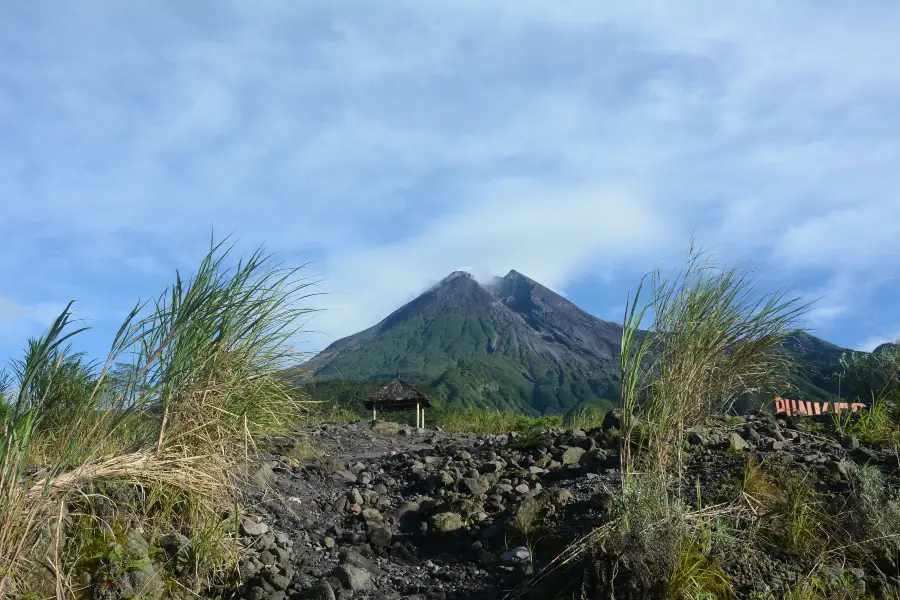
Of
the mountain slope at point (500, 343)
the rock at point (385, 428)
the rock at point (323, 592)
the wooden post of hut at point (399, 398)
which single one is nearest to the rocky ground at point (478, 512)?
the rock at point (323, 592)

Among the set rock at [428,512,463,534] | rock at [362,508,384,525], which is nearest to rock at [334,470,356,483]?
rock at [362,508,384,525]

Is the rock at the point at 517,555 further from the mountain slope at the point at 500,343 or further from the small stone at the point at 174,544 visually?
the mountain slope at the point at 500,343

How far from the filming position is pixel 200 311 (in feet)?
15.4

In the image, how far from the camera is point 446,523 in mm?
5492

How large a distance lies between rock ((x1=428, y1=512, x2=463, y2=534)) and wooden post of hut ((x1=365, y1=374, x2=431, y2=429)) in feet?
42.8

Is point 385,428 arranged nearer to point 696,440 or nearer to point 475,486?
point 475,486

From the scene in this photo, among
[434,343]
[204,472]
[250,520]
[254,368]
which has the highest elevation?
[434,343]

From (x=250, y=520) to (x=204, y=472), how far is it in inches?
29.5

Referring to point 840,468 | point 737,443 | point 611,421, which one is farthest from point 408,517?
point 840,468

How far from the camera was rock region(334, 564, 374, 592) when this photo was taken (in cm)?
449

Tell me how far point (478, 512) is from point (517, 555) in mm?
900

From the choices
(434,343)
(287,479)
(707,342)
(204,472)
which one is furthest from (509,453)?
(434,343)

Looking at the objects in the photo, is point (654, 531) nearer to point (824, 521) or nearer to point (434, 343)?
point (824, 521)

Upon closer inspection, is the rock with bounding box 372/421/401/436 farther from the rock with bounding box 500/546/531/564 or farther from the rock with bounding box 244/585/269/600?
the rock with bounding box 244/585/269/600
